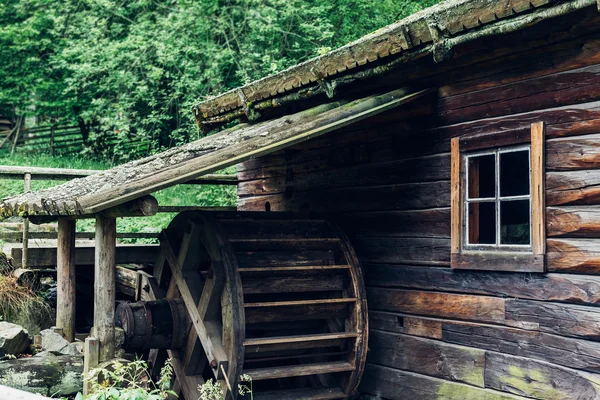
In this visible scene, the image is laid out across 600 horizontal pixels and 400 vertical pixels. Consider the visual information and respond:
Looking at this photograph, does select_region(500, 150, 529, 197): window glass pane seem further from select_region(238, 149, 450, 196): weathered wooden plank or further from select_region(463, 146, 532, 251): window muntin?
select_region(238, 149, 450, 196): weathered wooden plank

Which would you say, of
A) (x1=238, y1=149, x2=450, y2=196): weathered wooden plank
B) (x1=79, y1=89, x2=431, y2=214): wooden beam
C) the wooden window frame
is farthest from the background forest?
the wooden window frame

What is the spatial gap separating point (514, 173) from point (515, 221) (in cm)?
61

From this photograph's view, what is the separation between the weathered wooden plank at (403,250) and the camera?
592 centimetres

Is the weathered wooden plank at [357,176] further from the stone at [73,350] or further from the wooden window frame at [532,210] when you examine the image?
the stone at [73,350]

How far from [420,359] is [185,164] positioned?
255cm

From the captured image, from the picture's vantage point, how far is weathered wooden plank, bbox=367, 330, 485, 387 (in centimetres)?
557

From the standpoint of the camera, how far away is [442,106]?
19.5ft

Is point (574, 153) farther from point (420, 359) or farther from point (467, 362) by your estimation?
point (420, 359)

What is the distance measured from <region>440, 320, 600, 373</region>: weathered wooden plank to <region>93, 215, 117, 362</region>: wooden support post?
2.66m

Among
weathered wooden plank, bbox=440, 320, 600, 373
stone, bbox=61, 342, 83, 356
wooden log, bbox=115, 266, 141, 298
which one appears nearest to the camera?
weathered wooden plank, bbox=440, 320, 600, 373

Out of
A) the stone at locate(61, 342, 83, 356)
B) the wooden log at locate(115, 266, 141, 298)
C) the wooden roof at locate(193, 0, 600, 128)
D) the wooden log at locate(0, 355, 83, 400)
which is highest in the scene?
the wooden roof at locate(193, 0, 600, 128)

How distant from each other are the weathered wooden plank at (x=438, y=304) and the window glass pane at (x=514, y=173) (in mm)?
2259

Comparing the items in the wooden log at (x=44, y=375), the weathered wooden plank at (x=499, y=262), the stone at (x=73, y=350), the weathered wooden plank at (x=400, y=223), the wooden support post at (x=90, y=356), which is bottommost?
the wooden log at (x=44, y=375)

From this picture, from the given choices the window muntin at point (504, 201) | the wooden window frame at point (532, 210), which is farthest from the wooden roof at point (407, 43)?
the window muntin at point (504, 201)
